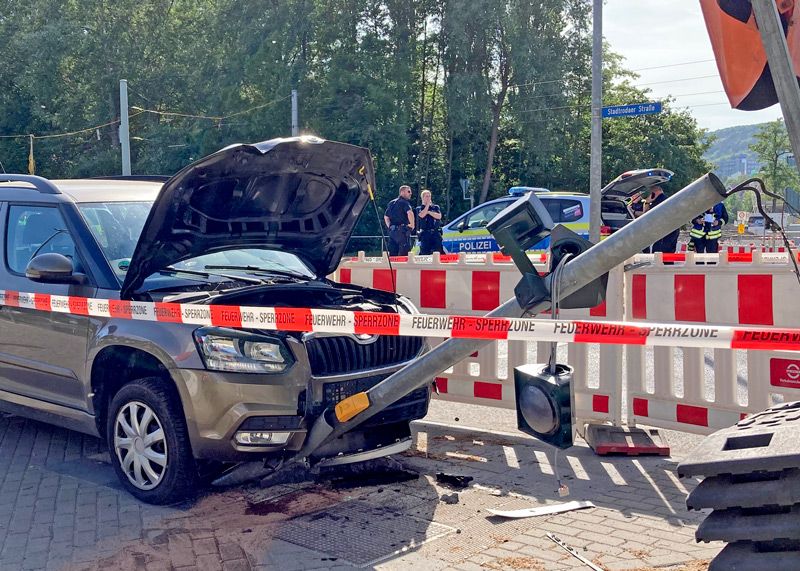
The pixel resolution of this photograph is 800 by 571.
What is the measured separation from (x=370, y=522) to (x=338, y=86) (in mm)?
36247

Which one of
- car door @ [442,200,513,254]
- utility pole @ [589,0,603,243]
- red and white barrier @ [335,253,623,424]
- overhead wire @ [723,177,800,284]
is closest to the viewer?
overhead wire @ [723,177,800,284]

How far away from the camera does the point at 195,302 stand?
Result: 5.05m

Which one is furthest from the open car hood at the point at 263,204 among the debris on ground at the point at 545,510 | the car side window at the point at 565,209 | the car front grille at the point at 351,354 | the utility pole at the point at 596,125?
the car side window at the point at 565,209

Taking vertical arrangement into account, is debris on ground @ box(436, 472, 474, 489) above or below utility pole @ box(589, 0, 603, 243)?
below

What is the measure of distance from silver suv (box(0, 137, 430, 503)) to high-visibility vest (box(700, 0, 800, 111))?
10.2 feet

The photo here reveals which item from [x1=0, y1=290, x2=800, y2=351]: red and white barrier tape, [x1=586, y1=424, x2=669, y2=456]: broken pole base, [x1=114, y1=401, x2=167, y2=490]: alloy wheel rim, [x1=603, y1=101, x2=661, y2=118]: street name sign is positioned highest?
[x1=603, y1=101, x2=661, y2=118]: street name sign

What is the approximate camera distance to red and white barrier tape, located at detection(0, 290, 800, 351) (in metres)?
3.72

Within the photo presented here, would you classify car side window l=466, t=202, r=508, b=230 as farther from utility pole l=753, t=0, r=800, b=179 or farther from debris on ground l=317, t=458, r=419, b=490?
A: utility pole l=753, t=0, r=800, b=179

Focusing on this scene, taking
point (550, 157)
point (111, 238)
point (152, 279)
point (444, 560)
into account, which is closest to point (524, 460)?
point (444, 560)

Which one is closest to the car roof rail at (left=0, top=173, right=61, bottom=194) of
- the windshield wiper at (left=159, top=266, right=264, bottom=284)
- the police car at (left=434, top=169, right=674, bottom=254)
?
the windshield wiper at (left=159, top=266, right=264, bottom=284)

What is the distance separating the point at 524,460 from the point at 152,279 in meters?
2.65

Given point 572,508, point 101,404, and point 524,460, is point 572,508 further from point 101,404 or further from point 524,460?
point 101,404

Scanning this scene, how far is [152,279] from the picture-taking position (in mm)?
5383

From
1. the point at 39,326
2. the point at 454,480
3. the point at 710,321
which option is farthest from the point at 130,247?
the point at 710,321
